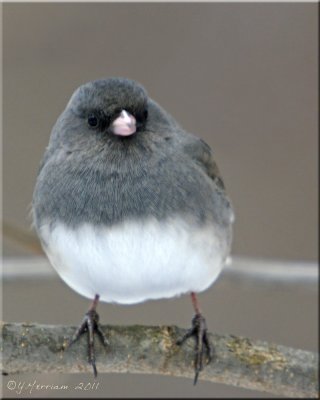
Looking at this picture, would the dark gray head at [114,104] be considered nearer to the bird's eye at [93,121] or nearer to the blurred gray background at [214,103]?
the bird's eye at [93,121]

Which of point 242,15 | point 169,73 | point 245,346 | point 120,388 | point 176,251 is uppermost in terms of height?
point 242,15

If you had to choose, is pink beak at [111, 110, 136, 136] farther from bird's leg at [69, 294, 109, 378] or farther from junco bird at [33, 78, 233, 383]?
bird's leg at [69, 294, 109, 378]

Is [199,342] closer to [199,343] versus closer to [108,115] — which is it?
[199,343]

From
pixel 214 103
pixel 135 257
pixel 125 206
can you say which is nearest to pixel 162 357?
pixel 135 257

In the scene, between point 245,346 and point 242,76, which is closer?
point 245,346

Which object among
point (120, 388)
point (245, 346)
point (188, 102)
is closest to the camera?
point (245, 346)

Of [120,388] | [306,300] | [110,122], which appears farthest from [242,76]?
[110,122]

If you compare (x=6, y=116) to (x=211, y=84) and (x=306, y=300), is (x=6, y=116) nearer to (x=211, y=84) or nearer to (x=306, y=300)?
(x=211, y=84)
